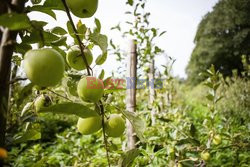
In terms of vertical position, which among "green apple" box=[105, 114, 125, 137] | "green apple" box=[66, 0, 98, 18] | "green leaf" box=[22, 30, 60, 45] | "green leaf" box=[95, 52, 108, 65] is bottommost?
"green apple" box=[105, 114, 125, 137]

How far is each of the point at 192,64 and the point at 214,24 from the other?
175 inches

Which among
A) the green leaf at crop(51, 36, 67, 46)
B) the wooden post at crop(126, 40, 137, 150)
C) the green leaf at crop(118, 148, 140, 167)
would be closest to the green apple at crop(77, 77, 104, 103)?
the green leaf at crop(51, 36, 67, 46)

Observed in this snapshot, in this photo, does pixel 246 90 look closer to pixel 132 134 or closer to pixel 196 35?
pixel 132 134

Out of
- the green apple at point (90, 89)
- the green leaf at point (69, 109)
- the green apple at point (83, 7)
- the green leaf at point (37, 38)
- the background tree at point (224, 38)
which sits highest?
the background tree at point (224, 38)

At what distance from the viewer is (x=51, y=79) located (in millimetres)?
373

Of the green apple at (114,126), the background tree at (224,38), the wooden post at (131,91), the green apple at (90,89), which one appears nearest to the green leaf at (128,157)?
the green apple at (114,126)

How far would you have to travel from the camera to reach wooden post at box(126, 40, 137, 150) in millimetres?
1250

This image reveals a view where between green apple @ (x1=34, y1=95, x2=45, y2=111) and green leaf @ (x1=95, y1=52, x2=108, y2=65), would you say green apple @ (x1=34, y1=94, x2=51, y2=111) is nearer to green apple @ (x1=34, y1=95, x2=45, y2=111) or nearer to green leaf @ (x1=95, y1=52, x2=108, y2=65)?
green apple @ (x1=34, y1=95, x2=45, y2=111)

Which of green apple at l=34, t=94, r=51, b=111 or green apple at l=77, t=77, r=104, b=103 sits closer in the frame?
green apple at l=77, t=77, r=104, b=103

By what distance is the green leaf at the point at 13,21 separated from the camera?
0.31 metres

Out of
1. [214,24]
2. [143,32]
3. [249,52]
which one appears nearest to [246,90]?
[143,32]

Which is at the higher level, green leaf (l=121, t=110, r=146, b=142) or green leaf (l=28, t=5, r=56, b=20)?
green leaf (l=28, t=5, r=56, b=20)

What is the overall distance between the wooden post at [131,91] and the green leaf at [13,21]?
99 centimetres

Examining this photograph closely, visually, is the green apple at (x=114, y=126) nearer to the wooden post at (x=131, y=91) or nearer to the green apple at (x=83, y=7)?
the green apple at (x=83, y=7)
